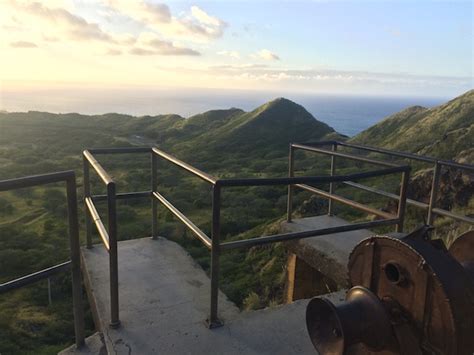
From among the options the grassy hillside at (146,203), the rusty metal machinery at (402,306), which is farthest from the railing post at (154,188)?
the rusty metal machinery at (402,306)

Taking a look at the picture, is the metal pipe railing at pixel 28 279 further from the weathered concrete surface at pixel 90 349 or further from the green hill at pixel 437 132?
the green hill at pixel 437 132

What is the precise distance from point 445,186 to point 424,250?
630 centimetres

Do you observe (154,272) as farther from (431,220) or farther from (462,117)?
(462,117)

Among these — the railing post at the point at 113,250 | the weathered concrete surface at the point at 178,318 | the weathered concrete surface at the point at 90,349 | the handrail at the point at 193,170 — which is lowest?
the weathered concrete surface at the point at 90,349

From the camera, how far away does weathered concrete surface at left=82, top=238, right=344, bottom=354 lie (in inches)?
107

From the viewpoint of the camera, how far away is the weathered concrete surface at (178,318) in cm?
273

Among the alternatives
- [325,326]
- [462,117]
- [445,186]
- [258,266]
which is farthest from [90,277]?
[462,117]

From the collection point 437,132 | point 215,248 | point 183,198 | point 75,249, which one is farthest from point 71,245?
point 437,132

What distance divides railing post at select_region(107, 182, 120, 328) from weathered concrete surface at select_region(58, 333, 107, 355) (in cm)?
13

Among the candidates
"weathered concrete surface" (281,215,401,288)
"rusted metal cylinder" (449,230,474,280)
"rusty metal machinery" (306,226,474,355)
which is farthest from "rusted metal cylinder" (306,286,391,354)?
"weathered concrete surface" (281,215,401,288)

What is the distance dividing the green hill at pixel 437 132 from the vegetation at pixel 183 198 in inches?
4.6

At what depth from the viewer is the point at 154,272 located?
3820mm

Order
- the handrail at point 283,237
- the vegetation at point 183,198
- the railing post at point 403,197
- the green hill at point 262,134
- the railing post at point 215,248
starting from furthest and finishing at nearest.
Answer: the green hill at point 262,134
the vegetation at point 183,198
the railing post at point 403,197
the handrail at point 283,237
the railing post at point 215,248

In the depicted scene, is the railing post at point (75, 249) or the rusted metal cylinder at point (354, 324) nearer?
the rusted metal cylinder at point (354, 324)
